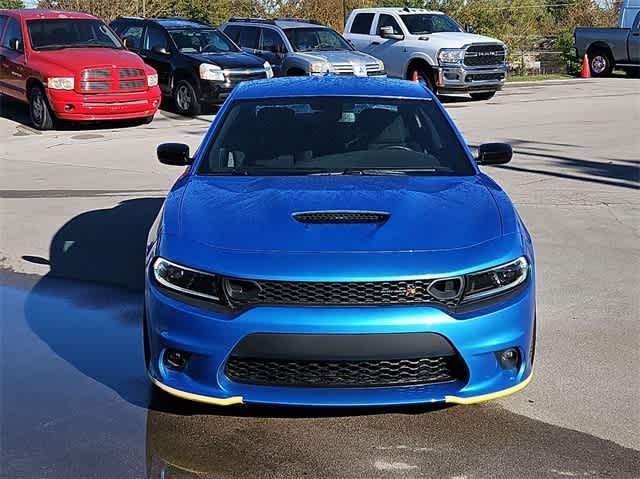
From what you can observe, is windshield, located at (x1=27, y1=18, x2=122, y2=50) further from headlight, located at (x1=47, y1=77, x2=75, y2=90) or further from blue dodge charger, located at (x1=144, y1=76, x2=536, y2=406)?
blue dodge charger, located at (x1=144, y1=76, x2=536, y2=406)

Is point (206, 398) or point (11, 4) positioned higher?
point (206, 398)

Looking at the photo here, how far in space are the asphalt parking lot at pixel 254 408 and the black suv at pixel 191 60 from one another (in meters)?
7.74

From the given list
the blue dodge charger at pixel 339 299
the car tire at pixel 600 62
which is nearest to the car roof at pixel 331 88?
the blue dodge charger at pixel 339 299

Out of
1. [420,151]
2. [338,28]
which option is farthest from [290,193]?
[338,28]

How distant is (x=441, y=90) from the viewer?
70.4 ft

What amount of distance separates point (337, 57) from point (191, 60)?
10.2 ft

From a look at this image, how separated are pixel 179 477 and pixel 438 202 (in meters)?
1.82

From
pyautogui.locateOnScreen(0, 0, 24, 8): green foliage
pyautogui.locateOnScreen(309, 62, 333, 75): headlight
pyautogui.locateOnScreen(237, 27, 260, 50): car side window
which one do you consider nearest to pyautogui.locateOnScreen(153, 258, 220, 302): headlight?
pyautogui.locateOnScreen(309, 62, 333, 75): headlight

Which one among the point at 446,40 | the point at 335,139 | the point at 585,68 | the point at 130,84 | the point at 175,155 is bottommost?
the point at 585,68

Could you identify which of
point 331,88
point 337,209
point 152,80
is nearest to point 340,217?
point 337,209

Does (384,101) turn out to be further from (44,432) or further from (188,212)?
(44,432)

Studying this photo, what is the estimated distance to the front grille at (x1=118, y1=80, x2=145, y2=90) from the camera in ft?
52.7

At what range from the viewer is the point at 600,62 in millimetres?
29469

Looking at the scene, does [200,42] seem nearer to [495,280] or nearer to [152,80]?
[152,80]
